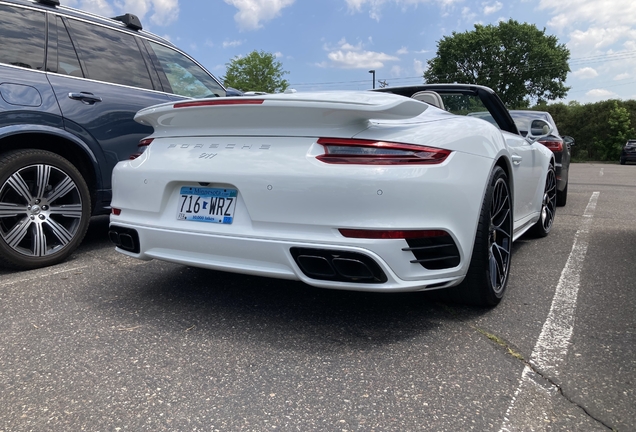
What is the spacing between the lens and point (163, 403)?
1817 mm

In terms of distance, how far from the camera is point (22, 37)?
3.58m

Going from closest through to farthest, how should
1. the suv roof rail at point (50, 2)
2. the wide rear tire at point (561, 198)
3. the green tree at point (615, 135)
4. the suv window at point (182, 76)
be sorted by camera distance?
the suv roof rail at point (50, 2) < the suv window at point (182, 76) < the wide rear tire at point (561, 198) < the green tree at point (615, 135)

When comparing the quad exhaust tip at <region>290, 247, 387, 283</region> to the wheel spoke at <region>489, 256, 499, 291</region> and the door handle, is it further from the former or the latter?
the door handle

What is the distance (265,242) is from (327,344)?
0.54 m

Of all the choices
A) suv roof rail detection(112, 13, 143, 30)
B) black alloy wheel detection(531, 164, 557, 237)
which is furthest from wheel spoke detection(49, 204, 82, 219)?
black alloy wheel detection(531, 164, 557, 237)


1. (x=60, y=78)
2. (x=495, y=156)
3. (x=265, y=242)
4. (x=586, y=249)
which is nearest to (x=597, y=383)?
(x=495, y=156)

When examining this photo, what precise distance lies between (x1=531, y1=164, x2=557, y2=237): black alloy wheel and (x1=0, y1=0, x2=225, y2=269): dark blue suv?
3587 millimetres

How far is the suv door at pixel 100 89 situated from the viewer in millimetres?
3709

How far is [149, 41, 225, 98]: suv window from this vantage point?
183 inches

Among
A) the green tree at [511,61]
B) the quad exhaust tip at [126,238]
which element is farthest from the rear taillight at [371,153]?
the green tree at [511,61]

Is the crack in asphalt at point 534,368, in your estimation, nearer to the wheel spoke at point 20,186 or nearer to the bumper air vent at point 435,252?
the bumper air vent at point 435,252

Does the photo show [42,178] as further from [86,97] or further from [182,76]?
[182,76]

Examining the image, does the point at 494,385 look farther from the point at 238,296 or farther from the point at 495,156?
the point at 238,296

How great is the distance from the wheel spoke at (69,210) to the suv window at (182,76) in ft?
4.58
